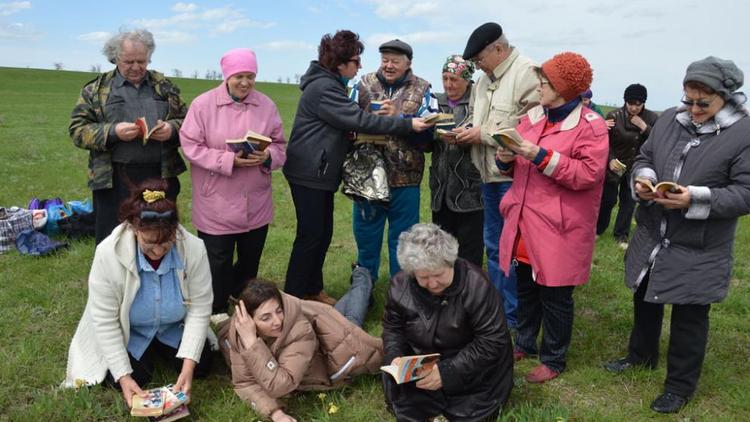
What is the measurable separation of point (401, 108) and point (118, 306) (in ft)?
8.19

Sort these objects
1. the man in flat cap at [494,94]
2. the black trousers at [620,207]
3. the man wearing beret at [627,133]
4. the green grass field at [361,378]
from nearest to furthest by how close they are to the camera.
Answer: the green grass field at [361,378] → the man in flat cap at [494,94] → the man wearing beret at [627,133] → the black trousers at [620,207]

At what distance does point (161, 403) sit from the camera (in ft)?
11.2

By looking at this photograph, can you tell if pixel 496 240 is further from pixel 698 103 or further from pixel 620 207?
pixel 620 207

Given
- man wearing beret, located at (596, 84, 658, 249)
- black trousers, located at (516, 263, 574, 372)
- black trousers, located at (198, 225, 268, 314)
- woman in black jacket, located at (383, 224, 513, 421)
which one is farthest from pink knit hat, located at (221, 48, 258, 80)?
man wearing beret, located at (596, 84, 658, 249)

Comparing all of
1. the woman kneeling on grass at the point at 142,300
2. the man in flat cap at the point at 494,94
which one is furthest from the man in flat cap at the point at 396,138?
the woman kneeling on grass at the point at 142,300

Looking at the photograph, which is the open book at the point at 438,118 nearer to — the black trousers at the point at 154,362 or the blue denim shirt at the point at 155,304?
the blue denim shirt at the point at 155,304

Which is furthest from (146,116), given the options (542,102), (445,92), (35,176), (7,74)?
(7,74)

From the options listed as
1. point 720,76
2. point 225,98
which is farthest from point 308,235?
point 720,76

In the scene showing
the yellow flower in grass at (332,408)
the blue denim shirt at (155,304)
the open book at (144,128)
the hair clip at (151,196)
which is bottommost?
the yellow flower in grass at (332,408)

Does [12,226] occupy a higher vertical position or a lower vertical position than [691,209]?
lower

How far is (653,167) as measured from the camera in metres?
3.65

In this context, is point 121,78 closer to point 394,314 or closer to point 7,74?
point 394,314

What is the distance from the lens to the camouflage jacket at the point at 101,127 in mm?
4398

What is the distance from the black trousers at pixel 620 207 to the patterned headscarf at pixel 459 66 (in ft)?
11.7
